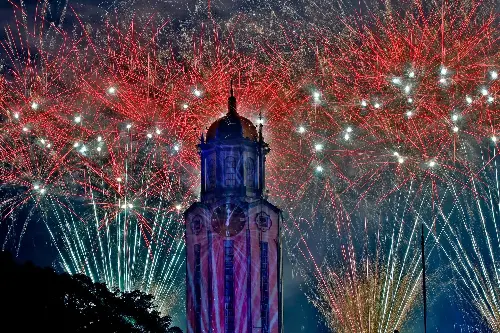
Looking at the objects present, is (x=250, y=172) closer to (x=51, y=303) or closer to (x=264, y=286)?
(x=264, y=286)

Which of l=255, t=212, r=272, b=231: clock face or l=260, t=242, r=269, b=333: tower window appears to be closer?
l=260, t=242, r=269, b=333: tower window

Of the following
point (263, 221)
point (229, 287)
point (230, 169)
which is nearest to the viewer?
point (229, 287)

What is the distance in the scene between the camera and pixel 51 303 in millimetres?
29328

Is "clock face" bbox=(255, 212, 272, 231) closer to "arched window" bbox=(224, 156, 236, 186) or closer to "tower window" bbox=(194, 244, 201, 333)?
"arched window" bbox=(224, 156, 236, 186)

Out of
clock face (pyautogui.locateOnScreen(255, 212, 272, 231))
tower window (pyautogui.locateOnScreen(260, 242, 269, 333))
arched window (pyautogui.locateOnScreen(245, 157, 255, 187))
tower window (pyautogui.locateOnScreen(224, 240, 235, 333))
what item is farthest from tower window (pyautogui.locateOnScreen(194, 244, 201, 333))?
arched window (pyautogui.locateOnScreen(245, 157, 255, 187))

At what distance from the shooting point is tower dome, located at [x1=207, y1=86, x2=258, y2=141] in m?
59.6

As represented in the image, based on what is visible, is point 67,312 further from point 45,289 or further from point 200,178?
point 200,178

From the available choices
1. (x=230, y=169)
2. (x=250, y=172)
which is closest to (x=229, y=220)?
(x=230, y=169)

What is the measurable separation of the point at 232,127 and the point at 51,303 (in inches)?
1260

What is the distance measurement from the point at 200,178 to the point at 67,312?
103ft

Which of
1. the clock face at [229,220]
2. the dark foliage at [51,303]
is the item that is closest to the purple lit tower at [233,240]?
the clock face at [229,220]

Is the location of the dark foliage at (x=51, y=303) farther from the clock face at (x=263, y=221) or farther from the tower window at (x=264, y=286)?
the clock face at (x=263, y=221)

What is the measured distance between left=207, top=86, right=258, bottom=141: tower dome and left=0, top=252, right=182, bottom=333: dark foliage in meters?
26.0

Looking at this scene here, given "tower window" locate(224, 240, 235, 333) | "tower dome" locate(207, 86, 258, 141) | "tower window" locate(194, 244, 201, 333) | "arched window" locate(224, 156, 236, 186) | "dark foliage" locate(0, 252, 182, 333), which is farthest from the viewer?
"tower dome" locate(207, 86, 258, 141)
